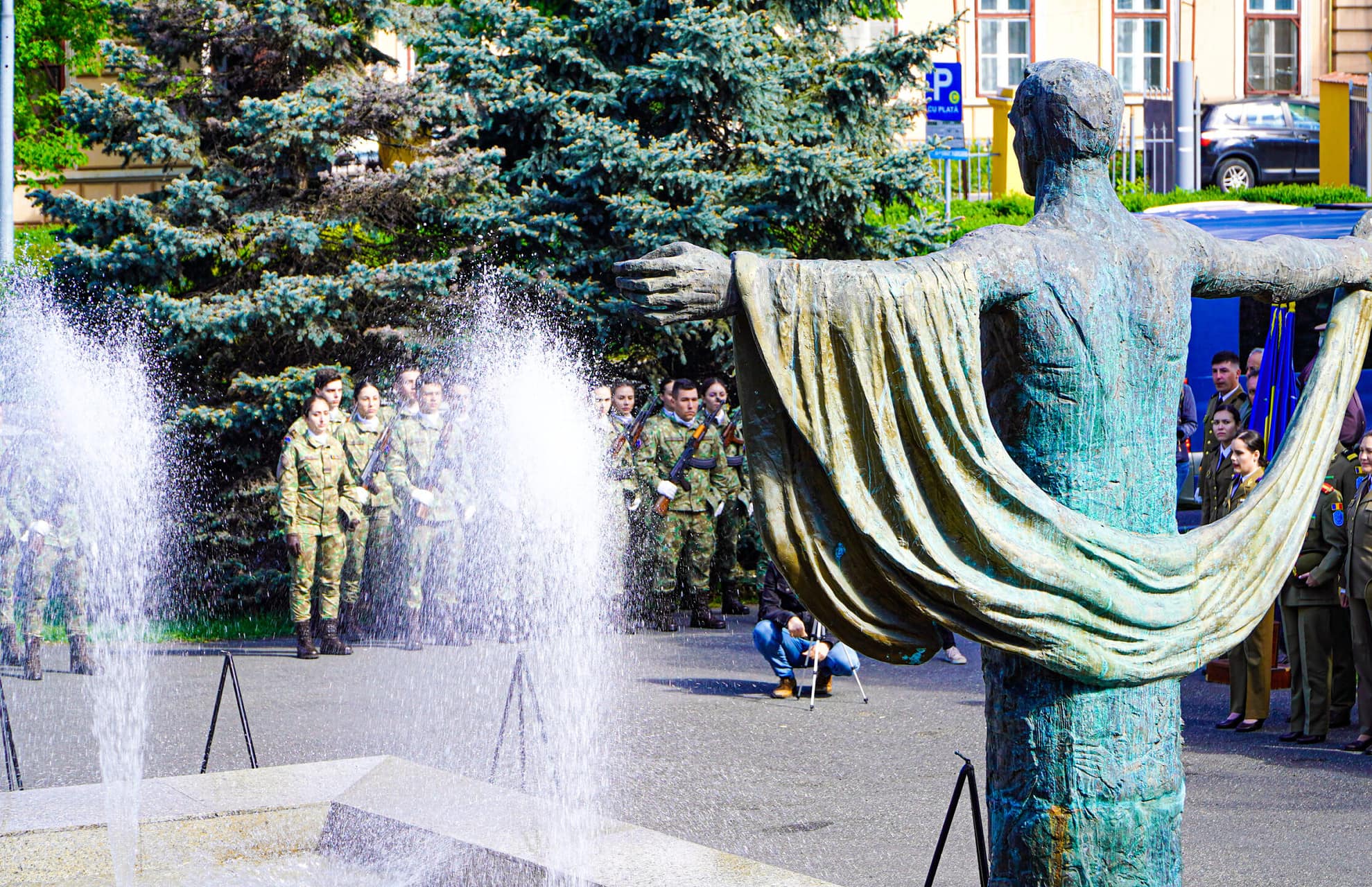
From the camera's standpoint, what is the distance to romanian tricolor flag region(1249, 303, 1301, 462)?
9.14 m

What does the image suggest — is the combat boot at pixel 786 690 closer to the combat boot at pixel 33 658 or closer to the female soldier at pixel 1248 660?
the female soldier at pixel 1248 660

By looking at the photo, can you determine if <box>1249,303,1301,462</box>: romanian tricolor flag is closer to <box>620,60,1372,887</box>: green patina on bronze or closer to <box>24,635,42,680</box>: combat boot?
<box>620,60,1372,887</box>: green patina on bronze

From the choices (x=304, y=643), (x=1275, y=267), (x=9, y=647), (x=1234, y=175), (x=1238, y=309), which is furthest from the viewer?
(x=1234, y=175)

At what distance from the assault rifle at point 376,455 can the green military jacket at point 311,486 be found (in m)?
0.25

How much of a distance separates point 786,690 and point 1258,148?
20.3m

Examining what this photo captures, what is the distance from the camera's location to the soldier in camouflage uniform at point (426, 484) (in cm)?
1272

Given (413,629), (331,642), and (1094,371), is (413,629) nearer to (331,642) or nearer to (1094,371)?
(331,642)

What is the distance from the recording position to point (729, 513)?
13.9 metres

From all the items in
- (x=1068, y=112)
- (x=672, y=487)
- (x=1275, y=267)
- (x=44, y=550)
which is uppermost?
(x=1068, y=112)

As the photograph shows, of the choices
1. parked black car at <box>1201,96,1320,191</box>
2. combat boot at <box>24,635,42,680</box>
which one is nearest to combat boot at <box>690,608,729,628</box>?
combat boot at <box>24,635,42,680</box>

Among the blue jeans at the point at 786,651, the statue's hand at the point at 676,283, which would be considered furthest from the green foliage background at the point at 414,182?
the statue's hand at the point at 676,283

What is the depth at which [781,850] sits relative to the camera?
6711 millimetres

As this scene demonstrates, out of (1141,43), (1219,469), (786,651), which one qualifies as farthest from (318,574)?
(1141,43)

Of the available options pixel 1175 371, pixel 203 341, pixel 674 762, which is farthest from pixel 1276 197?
pixel 1175 371
